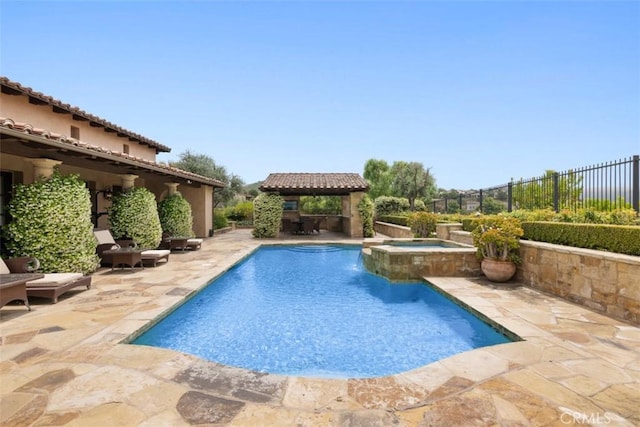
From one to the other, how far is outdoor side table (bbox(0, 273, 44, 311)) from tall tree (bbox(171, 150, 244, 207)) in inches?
867

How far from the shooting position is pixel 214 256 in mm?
10141

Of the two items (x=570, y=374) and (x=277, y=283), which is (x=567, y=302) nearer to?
(x=570, y=374)

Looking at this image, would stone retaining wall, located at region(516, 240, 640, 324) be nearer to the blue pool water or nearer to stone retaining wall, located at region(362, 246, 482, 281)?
stone retaining wall, located at region(362, 246, 482, 281)

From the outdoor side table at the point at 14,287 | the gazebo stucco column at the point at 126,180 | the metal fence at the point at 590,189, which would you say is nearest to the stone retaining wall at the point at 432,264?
the metal fence at the point at 590,189

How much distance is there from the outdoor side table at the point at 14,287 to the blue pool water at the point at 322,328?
208cm

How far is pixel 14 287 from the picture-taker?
4387 mm

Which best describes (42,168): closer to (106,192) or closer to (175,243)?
(106,192)

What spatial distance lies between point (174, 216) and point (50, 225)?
5983mm

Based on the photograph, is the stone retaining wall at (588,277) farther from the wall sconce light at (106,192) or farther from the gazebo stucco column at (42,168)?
the wall sconce light at (106,192)

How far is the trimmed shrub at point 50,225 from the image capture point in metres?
5.73

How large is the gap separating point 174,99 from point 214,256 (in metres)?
9.98

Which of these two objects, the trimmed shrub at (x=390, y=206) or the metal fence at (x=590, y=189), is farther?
the trimmed shrub at (x=390, y=206)

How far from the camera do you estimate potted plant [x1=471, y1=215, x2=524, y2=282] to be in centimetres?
641

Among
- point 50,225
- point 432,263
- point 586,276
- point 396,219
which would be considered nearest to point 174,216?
point 50,225
